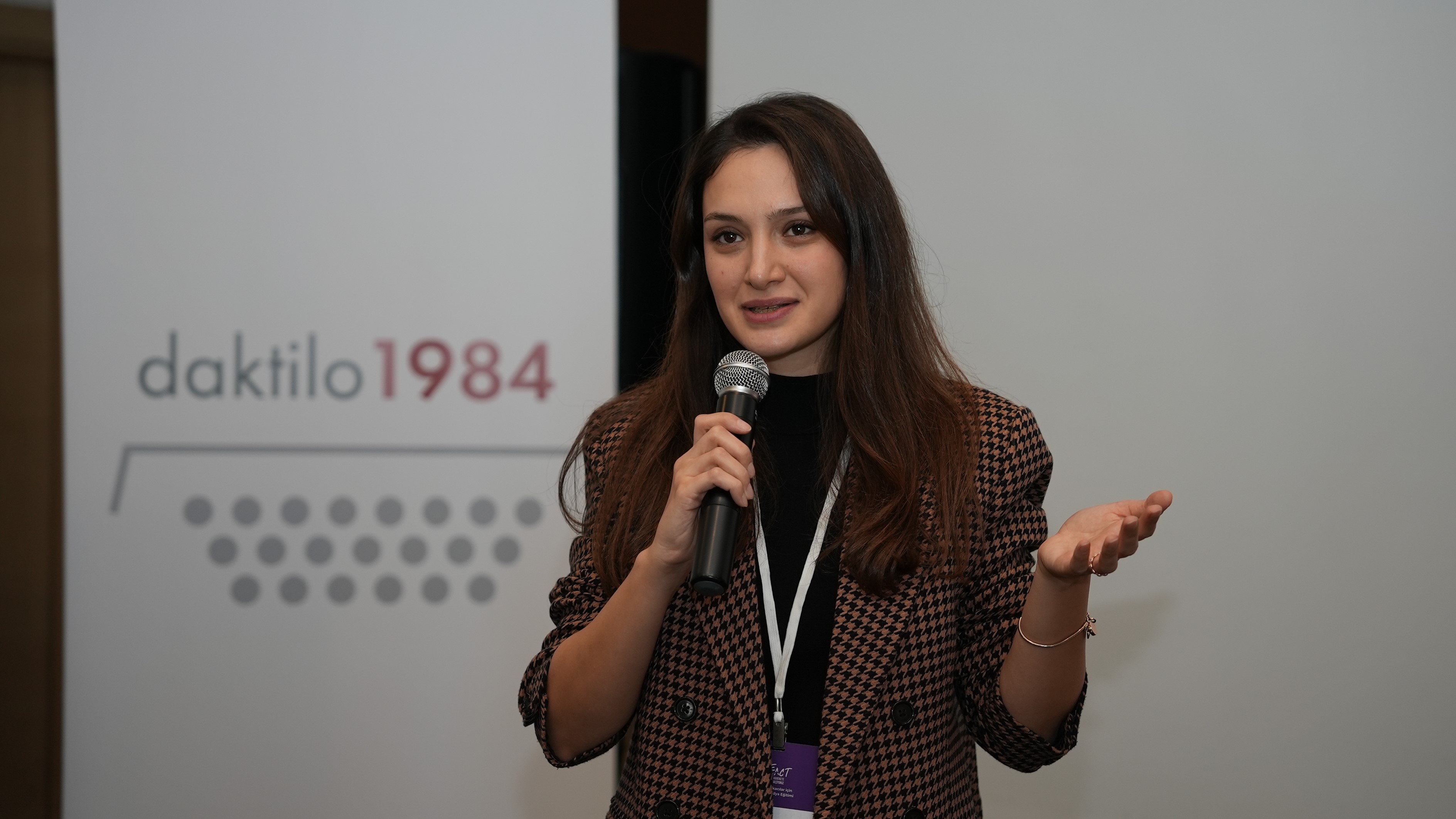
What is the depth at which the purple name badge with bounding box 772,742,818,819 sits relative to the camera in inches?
53.9

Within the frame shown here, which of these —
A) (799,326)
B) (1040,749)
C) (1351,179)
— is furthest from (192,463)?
(1351,179)

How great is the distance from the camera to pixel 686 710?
1.41m

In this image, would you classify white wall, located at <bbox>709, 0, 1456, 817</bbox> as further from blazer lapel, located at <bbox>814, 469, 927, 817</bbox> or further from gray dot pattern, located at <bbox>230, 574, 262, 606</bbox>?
gray dot pattern, located at <bbox>230, 574, 262, 606</bbox>

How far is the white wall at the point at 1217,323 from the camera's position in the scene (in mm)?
2490

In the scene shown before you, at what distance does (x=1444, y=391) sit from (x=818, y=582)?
1.88 m

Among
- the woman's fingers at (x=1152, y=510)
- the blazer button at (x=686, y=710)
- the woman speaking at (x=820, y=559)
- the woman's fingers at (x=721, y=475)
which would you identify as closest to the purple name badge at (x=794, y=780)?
the woman speaking at (x=820, y=559)

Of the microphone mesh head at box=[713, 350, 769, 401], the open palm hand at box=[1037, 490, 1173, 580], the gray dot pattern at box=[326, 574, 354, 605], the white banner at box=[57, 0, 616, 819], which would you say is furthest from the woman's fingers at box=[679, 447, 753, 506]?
the gray dot pattern at box=[326, 574, 354, 605]

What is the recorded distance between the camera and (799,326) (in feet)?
4.84

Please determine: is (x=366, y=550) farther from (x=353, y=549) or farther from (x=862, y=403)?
(x=862, y=403)

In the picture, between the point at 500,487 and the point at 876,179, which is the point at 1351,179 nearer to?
the point at 876,179

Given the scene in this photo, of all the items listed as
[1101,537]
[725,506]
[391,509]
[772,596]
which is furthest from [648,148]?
[1101,537]

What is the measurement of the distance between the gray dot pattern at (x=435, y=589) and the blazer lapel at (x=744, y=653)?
1232 mm

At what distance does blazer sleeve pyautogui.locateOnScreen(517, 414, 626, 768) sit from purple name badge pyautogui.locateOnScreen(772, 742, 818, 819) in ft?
0.79

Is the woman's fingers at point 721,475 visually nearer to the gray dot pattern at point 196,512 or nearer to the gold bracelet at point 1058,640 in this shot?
the gold bracelet at point 1058,640
